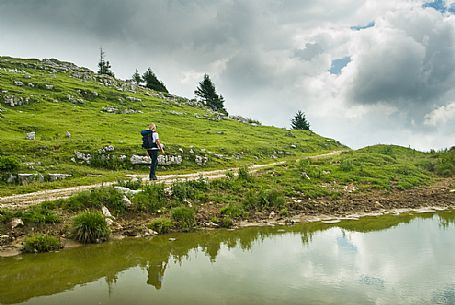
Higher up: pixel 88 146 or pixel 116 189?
pixel 88 146

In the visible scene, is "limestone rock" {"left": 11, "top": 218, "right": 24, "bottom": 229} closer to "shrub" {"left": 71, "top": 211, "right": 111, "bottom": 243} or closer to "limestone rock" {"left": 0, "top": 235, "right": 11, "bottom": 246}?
"limestone rock" {"left": 0, "top": 235, "right": 11, "bottom": 246}

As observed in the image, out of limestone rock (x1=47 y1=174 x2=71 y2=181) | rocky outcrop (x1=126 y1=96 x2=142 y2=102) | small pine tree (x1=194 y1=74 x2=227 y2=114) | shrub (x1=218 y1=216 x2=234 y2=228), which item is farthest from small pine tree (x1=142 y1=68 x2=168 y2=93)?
shrub (x1=218 y1=216 x2=234 y2=228)

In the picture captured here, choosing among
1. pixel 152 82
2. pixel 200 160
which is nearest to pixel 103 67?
pixel 152 82

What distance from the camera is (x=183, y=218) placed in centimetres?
1703

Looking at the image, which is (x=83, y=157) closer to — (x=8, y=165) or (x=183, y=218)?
(x=8, y=165)

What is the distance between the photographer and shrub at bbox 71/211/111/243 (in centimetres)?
1436

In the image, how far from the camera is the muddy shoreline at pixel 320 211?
14641 millimetres

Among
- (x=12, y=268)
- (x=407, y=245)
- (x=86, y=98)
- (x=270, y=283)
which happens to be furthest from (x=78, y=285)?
(x=86, y=98)

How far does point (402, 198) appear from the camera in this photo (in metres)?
25.8

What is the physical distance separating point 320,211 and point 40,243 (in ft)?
46.1

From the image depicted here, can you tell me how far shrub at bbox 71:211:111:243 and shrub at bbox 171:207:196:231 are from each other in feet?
10.8

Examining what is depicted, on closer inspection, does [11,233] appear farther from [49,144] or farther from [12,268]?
[49,144]

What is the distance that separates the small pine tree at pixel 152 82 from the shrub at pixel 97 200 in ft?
287

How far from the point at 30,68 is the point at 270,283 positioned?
9287 centimetres
